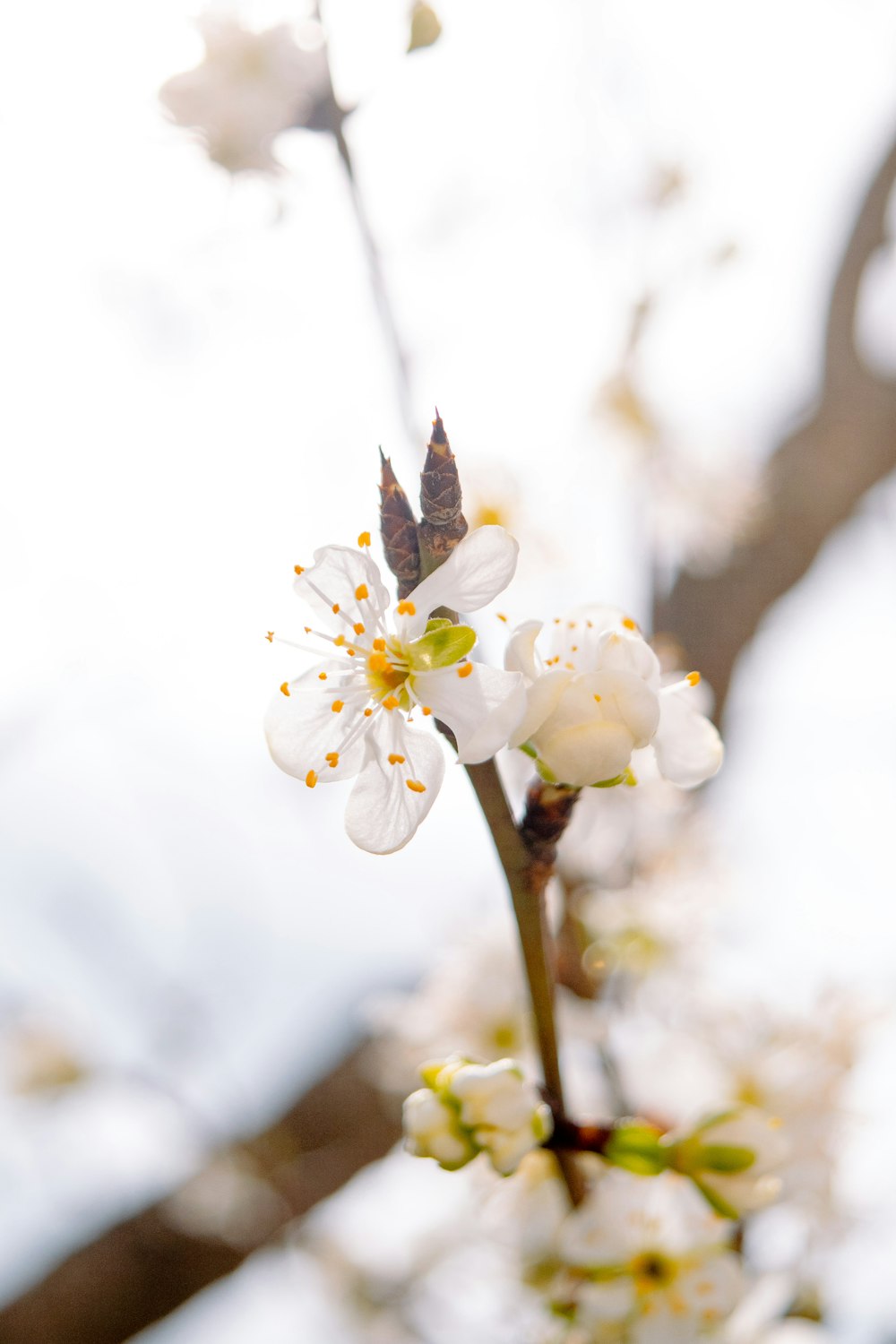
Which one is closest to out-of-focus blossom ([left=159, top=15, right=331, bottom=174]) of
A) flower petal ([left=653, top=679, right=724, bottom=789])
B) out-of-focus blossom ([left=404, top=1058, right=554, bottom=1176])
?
flower petal ([left=653, top=679, right=724, bottom=789])

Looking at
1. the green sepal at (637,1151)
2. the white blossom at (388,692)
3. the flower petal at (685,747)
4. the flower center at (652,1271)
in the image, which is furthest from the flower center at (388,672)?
the flower center at (652,1271)

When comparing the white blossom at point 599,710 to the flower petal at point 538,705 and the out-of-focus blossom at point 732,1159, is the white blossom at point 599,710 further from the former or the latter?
the out-of-focus blossom at point 732,1159

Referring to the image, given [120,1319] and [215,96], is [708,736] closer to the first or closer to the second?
[215,96]

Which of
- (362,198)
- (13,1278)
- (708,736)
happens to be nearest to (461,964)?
(708,736)

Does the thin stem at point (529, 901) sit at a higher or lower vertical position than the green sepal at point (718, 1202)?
higher

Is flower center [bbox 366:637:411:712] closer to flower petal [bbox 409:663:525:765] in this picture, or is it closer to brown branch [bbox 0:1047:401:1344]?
flower petal [bbox 409:663:525:765]

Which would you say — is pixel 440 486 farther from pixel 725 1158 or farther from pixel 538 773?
pixel 725 1158

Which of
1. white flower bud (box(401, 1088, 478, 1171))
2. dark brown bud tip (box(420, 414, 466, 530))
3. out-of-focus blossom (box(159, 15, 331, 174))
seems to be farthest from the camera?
out-of-focus blossom (box(159, 15, 331, 174))
